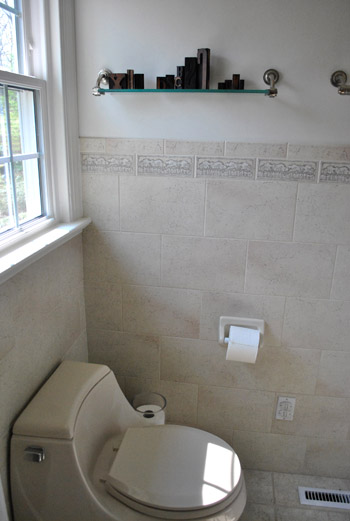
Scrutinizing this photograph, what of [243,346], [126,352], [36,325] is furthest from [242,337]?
[36,325]

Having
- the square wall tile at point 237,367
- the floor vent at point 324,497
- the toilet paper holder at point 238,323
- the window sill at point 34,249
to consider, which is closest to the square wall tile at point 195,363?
the square wall tile at point 237,367

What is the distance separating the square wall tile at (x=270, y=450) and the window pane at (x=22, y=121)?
1.56 meters

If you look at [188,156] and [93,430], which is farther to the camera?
[188,156]

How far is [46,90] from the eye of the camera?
1.57 meters

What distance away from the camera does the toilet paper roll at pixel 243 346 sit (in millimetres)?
1754

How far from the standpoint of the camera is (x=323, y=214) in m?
1.72

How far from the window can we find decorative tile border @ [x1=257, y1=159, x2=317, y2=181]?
2.82 ft

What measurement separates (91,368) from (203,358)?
21.9 inches

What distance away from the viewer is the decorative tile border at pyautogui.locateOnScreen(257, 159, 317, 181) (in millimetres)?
1687

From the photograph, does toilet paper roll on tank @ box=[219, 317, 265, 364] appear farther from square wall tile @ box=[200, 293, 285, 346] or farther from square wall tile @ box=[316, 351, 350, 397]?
square wall tile @ box=[316, 351, 350, 397]

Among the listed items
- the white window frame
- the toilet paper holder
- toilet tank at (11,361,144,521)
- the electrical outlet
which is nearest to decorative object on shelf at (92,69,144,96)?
the white window frame

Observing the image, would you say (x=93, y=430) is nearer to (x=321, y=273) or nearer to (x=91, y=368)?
(x=91, y=368)

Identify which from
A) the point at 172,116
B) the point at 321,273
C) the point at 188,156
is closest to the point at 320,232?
the point at 321,273

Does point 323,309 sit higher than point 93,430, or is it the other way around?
point 323,309
